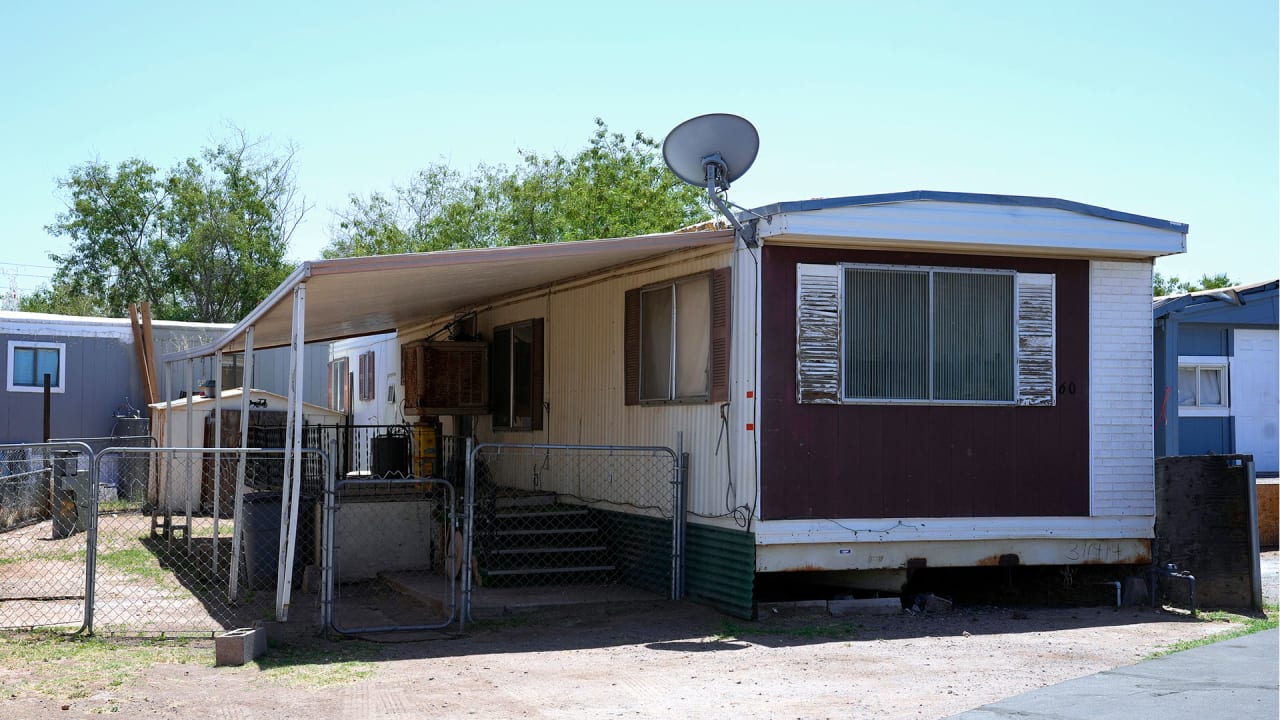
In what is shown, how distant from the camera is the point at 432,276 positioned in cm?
922

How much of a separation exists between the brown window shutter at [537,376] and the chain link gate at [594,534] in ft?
4.41

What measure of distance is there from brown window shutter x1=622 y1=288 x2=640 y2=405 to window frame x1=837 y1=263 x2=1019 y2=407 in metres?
2.08

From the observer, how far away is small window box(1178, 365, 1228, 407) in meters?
14.8

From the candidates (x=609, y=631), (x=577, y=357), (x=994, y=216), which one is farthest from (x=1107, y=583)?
(x=577, y=357)

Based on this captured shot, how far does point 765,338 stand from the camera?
8.95 m

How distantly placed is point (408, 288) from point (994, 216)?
15.4ft

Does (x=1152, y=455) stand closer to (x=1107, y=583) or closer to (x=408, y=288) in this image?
(x=1107, y=583)

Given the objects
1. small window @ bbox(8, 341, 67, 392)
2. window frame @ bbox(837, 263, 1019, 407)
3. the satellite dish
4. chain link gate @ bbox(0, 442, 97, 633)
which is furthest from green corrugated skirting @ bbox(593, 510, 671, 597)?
small window @ bbox(8, 341, 67, 392)

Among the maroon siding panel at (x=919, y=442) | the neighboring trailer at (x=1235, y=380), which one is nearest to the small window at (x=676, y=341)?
the maroon siding panel at (x=919, y=442)

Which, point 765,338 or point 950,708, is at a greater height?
point 765,338

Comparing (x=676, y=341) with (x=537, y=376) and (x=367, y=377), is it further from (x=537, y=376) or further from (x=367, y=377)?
(x=367, y=377)

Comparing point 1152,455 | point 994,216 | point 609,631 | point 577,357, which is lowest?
point 609,631

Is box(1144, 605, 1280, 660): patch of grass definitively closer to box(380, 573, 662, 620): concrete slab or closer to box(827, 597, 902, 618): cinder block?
box(827, 597, 902, 618): cinder block

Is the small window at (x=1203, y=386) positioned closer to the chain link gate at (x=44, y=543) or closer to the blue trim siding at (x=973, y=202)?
the blue trim siding at (x=973, y=202)
